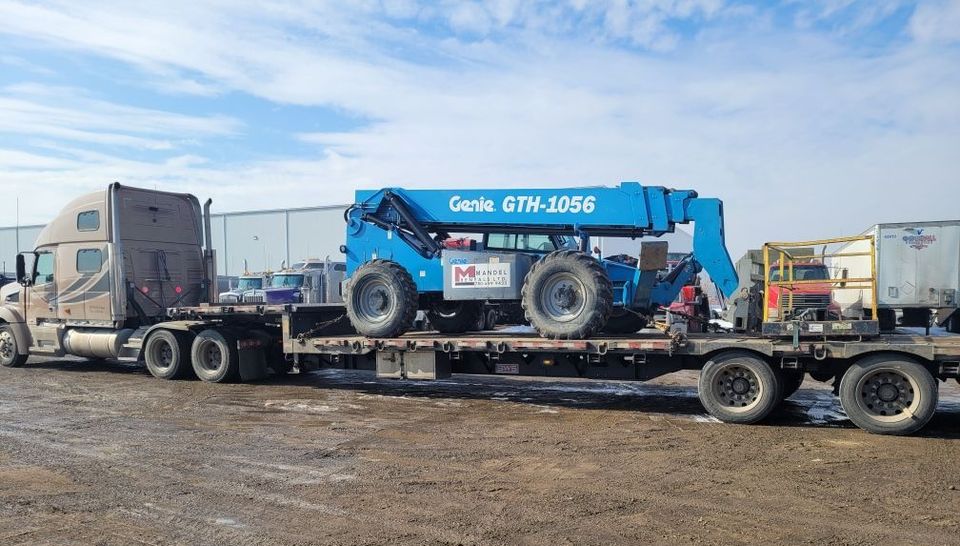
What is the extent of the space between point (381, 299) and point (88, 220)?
7143mm

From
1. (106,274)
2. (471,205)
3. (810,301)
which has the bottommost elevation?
(810,301)

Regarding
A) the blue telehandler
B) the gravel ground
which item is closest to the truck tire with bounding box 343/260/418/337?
the blue telehandler

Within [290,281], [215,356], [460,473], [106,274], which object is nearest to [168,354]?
[215,356]

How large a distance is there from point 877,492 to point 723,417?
292cm

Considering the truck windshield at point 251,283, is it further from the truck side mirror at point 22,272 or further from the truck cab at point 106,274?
the truck side mirror at point 22,272

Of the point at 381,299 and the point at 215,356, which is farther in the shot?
the point at 215,356

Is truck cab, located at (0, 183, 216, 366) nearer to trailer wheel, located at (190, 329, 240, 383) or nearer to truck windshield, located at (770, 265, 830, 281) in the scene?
trailer wheel, located at (190, 329, 240, 383)

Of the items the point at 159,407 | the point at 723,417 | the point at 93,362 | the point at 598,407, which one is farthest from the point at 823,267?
the point at 93,362

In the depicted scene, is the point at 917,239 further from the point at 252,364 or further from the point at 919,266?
the point at 252,364

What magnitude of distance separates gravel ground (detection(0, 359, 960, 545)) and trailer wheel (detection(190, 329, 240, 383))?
149 centimetres

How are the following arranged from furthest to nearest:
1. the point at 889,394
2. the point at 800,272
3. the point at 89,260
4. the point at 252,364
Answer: the point at 89,260 < the point at 252,364 < the point at 800,272 < the point at 889,394

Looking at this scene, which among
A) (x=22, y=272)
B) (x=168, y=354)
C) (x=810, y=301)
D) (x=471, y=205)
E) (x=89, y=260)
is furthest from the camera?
(x=22, y=272)

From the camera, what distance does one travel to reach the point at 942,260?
1302cm

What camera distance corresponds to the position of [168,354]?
14117 millimetres
